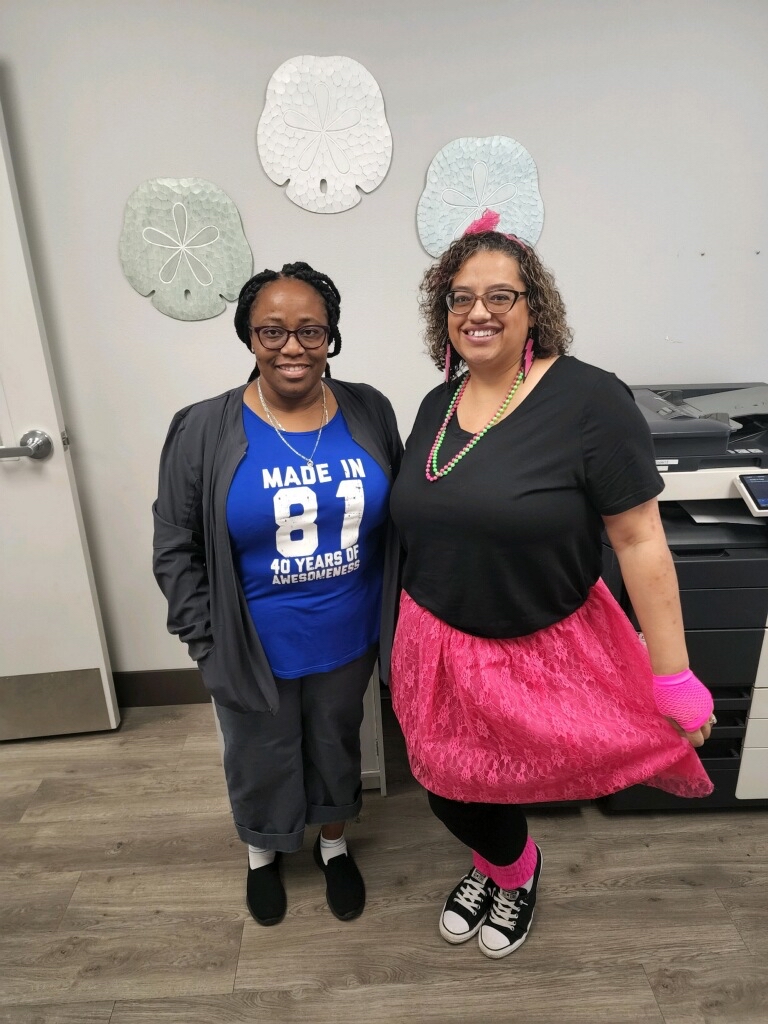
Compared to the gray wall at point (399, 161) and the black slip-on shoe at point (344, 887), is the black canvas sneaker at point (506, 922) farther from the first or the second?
the gray wall at point (399, 161)

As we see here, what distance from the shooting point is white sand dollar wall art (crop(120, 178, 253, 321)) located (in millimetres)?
1784

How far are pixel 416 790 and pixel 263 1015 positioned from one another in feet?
2.38

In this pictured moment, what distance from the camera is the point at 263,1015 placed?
4.31 feet

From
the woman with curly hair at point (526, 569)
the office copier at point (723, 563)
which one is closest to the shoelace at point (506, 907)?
the woman with curly hair at point (526, 569)

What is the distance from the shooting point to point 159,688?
7.55 feet

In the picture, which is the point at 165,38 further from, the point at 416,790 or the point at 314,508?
the point at 416,790

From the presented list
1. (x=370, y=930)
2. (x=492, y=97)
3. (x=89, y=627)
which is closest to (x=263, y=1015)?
(x=370, y=930)

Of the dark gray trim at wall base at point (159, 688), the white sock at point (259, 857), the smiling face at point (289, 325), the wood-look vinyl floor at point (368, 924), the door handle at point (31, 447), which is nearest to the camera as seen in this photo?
the smiling face at point (289, 325)

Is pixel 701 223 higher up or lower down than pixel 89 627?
higher up

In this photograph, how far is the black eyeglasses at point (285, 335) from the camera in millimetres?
1164

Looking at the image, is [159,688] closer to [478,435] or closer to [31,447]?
[31,447]

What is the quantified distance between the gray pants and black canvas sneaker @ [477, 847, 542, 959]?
1.26 ft

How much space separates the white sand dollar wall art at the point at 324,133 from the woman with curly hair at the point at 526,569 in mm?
768

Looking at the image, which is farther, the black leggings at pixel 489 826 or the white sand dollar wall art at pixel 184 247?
the white sand dollar wall art at pixel 184 247
